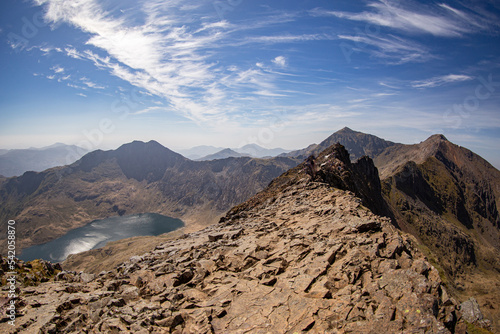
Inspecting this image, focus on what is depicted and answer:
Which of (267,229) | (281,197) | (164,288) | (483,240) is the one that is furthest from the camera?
(483,240)

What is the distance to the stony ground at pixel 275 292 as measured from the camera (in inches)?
459

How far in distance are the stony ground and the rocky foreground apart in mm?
62

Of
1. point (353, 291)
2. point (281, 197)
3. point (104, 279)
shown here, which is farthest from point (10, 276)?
point (281, 197)

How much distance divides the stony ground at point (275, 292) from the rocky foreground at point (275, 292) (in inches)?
2.5

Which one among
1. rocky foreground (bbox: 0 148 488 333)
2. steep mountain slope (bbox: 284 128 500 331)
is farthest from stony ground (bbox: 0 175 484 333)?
steep mountain slope (bbox: 284 128 500 331)

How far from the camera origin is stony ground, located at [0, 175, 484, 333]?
1166cm

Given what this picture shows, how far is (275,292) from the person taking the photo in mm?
15305

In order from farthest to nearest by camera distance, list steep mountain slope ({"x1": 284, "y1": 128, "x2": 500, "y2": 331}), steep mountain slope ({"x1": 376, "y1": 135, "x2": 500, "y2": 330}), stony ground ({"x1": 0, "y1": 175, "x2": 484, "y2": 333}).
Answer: steep mountain slope ({"x1": 376, "y1": 135, "x2": 500, "y2": 330}) < steep mountain slope ({"x1": 284, "y1": 128, "x2": 500, "y2": 331}) < stony ground ({"x1": 0, "y1": 175, "x2": 484, "y2": 333})

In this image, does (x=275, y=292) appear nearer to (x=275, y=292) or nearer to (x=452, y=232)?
(x=275, y=292)

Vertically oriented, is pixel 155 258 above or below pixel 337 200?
below

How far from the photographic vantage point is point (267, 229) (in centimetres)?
2706

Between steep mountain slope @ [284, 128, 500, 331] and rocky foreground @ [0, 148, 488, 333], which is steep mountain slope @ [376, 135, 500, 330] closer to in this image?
steep mountain slope @ [284, 128, 500, 331]

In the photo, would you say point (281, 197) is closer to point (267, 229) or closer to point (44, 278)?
point (267, 229)

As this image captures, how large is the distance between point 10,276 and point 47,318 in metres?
12.1
